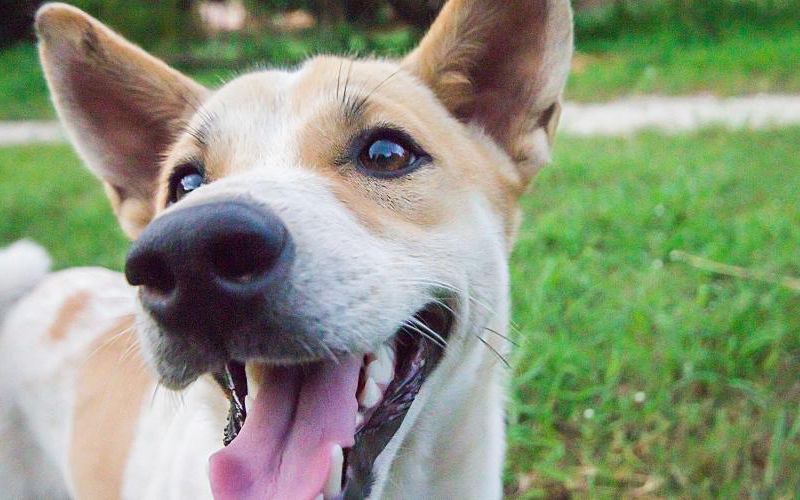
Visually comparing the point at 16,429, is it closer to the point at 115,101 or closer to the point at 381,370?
the point at 115,101

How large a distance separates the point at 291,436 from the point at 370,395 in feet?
0.78

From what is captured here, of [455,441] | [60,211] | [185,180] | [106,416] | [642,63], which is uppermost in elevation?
[185,180]

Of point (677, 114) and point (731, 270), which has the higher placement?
point (731, 270)

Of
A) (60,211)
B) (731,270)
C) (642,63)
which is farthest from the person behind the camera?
(642,63)

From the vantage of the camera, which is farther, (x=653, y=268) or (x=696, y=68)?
(x=696, y=68)

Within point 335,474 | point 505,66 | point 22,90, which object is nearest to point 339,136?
point 505,66

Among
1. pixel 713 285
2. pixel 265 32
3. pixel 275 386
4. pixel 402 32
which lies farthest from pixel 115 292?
pixel 265 32

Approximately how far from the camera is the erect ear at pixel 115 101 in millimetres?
2582

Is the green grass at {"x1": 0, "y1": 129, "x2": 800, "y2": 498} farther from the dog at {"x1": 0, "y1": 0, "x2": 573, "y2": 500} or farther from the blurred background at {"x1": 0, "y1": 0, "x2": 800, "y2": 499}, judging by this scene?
the dog at {"x1": 0, "y1": 0, "x2": 573, "y2": 500}

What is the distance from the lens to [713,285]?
158 inches

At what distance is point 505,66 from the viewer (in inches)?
106

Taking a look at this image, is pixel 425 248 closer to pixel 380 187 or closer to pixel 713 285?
pixel 380 187

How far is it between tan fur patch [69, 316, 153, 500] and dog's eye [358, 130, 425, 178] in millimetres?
1233

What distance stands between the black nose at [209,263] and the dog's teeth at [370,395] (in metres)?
0.49
